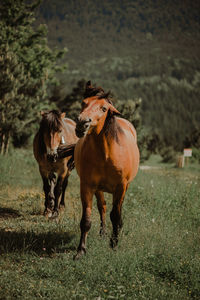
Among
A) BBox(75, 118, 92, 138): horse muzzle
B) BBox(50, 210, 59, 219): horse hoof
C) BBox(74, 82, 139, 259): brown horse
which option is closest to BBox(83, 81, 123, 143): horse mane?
BBox(74, 82, 139, 259): brown horse

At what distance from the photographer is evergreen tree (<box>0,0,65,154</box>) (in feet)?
54.1

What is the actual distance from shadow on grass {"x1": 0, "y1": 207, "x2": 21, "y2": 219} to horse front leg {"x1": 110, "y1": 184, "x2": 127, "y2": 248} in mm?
2983

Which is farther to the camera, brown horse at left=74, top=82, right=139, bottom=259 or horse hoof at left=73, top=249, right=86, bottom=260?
horse hoof at left=73, top=249, right=86, bottom=260

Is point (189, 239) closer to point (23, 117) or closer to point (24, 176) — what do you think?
point (24, 176)

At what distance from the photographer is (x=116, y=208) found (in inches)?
166

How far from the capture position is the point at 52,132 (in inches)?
237

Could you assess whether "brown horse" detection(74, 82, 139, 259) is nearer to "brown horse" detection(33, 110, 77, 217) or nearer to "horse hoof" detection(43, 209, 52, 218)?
"brown horse" detection(33, 110, 77, 217)

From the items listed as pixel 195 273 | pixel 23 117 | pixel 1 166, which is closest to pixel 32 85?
pixel 23 117

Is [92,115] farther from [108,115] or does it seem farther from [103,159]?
[103,159]

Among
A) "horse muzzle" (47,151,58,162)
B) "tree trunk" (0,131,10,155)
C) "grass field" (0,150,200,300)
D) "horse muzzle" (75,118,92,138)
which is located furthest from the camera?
"tree trunk" (0,131,10,155)

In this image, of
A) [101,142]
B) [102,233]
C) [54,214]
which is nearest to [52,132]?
[54,214]

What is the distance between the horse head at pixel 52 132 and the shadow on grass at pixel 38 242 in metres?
1.66

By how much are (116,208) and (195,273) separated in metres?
1.39

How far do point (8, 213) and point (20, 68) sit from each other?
14.1 meters
